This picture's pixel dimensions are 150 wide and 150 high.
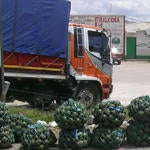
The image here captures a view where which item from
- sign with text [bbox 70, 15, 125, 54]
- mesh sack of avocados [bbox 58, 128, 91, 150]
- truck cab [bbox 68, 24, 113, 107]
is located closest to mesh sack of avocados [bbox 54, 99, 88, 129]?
mesh sack of avocados [bbox 58, 128, 91, 150]

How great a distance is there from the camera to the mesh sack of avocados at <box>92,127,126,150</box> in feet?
30.9

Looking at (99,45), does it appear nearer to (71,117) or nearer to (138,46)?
(71,117)

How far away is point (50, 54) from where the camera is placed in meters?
16.1

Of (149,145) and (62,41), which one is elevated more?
(62,41)

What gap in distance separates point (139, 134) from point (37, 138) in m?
1.84

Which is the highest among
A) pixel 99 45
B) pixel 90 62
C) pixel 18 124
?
pixel 99 45

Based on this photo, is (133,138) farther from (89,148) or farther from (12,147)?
(12,147)

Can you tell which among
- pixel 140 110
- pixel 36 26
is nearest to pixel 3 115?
pixel 140 110

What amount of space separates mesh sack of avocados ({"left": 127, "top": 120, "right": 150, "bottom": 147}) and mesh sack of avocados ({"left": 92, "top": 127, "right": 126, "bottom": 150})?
285mm

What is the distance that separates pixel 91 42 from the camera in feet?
56.4

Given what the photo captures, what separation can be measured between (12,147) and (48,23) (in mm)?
7146

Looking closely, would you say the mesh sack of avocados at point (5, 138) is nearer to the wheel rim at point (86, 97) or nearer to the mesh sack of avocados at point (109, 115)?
the mesh sack of avocados at point (109, 115)

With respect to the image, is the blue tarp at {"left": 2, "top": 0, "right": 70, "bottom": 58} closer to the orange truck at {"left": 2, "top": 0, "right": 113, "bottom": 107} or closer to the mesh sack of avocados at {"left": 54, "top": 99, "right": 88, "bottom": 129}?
the orange truck at {"left": 2, "top": 0, "right": 113, "bottom": 107}

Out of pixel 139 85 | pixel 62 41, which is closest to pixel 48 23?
pixel 62 41
